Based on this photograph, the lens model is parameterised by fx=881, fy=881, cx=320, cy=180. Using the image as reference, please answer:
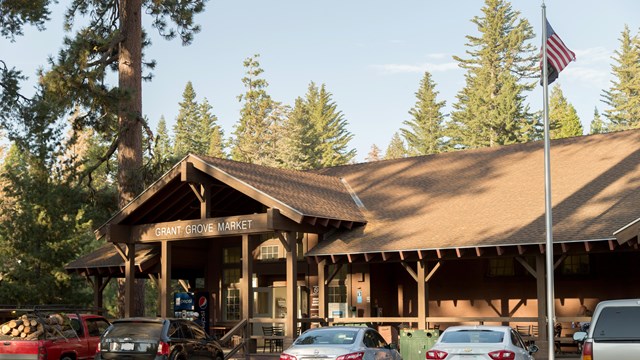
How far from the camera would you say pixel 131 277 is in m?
29.7

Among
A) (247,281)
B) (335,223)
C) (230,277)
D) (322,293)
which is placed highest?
(335,223)

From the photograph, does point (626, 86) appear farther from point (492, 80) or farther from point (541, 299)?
point (541, 299)

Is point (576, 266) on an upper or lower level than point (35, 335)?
upper

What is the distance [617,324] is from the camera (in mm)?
13102

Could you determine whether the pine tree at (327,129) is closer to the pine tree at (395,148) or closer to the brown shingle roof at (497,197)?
the pine tree at (395,148)

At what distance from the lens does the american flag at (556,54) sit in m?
21.2

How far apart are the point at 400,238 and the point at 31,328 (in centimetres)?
1095

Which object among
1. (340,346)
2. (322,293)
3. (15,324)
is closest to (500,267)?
(322,293)

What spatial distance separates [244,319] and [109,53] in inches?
581

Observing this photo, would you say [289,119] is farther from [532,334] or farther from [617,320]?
[617,320]

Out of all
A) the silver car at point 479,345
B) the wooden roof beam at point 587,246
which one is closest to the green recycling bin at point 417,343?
the wooden roof beam at point 587,246

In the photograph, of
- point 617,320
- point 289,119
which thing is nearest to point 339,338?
point 617,320

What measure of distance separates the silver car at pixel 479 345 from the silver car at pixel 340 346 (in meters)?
1.38

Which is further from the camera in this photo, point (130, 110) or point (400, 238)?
point (130, 110)
